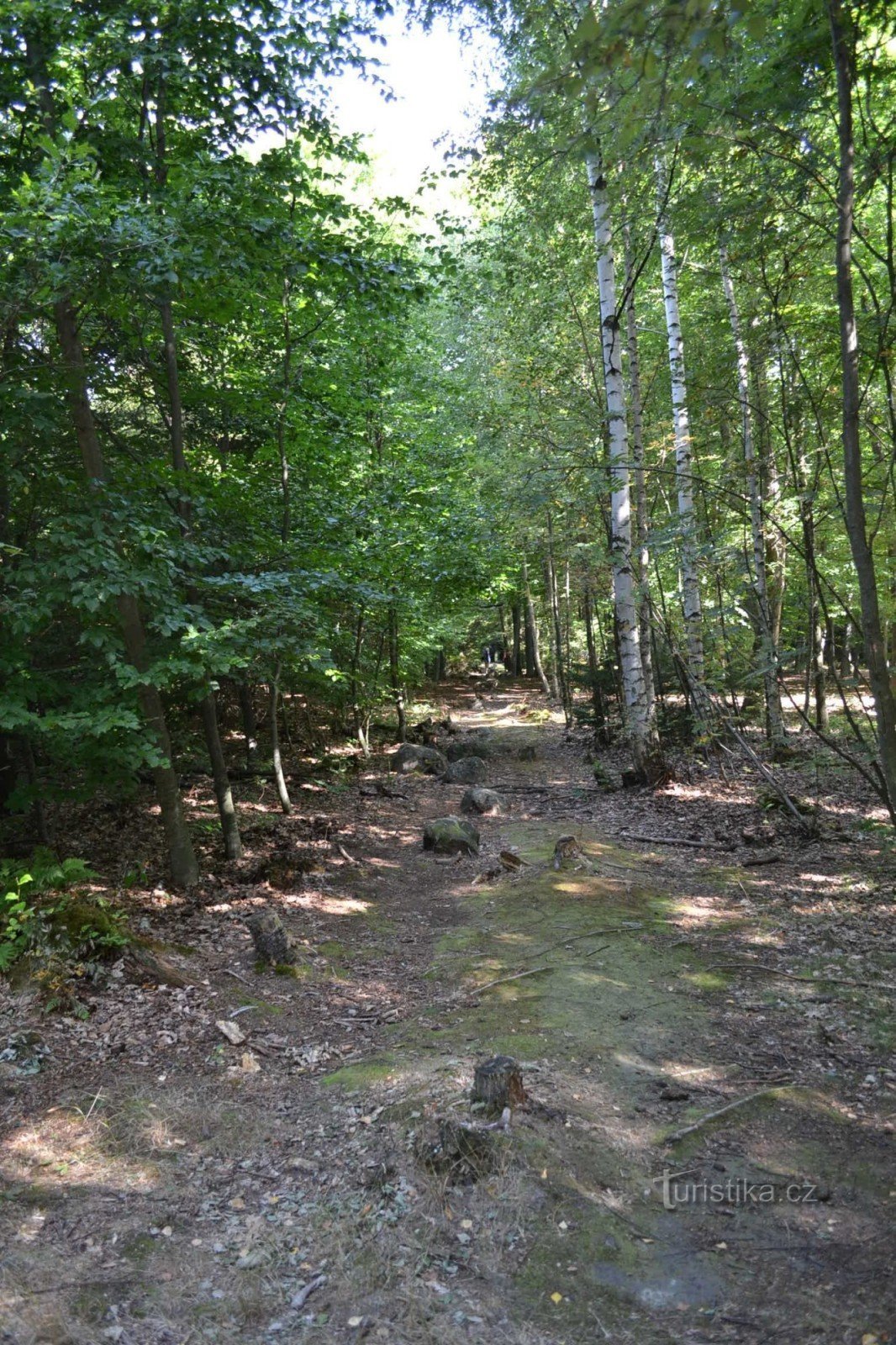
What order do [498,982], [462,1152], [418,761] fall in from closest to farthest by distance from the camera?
[462,1152] → [498,982] → [418,761]

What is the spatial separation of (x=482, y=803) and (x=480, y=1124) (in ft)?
27.1

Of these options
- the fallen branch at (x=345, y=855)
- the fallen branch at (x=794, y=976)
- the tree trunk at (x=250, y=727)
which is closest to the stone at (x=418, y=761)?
the tree trunk at (x=250, y=727)

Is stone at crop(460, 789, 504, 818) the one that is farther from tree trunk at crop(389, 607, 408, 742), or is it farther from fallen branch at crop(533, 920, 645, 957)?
fallen branch at crop(533, 920, 645, 957)

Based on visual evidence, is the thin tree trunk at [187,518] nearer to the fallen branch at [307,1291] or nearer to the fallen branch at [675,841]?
the fallen branch at [675,841]

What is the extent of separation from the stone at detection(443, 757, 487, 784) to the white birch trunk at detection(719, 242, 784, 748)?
5.40 metres

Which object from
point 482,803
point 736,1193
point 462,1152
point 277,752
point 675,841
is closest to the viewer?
point 736,1193

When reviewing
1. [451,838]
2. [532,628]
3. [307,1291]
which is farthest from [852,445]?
[532,628]

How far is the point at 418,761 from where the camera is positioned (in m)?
15.6

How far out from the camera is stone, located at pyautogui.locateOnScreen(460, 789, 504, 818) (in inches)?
472

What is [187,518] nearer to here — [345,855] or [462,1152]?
[345,855]

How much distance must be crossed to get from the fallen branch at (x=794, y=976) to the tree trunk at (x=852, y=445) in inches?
92.8

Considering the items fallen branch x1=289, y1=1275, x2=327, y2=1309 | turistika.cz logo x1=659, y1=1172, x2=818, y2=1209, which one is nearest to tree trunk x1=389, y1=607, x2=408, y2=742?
turistika.cz logo x1=659, y1=1172, x2=818, y2=1209

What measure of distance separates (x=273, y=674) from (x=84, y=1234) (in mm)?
6613

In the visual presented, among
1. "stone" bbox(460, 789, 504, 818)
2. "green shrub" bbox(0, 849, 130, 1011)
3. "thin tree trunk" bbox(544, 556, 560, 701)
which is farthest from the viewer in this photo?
"thin tree trunk" bbox(544, 556, 560, 701)
